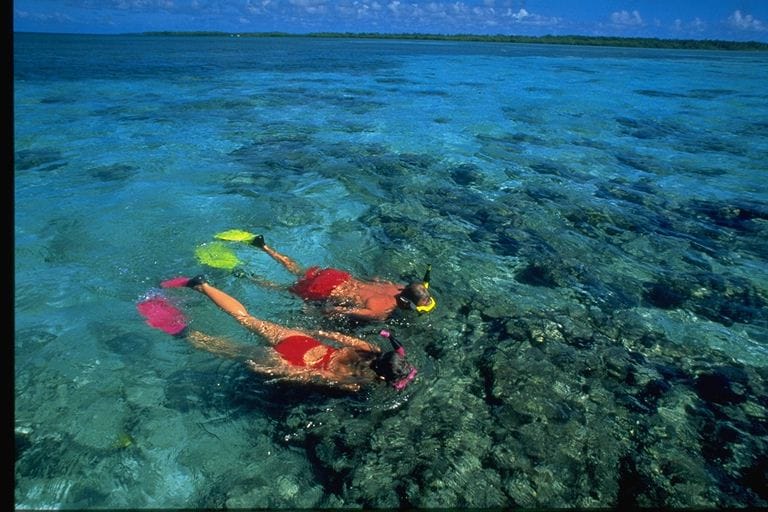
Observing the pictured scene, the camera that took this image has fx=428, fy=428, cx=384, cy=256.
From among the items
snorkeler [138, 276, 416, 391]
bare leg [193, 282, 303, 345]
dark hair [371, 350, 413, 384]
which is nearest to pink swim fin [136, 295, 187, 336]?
snorkeler [138, 276, 416, 391]

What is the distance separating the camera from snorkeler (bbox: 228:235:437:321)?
5902mm

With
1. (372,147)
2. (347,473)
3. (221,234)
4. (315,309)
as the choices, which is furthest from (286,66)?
(347,473)

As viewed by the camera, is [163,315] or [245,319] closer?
[245,319]

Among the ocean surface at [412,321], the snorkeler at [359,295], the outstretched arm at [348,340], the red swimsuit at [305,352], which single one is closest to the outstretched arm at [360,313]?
the snorkeler at [359,295]

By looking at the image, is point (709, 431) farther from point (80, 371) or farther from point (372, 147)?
point (372, 147)

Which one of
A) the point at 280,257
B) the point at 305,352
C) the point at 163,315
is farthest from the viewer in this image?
the point at 280,257

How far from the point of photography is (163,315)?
234 inches

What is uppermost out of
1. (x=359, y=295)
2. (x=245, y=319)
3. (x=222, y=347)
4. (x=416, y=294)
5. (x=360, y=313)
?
(x=416, y=294)

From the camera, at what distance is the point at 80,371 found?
5.15m

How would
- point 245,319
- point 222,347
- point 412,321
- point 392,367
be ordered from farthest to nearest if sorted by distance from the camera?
point 412,321, point 245,319, point 222,347, point 392,367

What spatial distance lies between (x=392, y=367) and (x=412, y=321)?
1.56 meters

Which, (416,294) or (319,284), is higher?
(416,294)

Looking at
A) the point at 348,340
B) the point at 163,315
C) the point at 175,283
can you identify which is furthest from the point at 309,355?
the point at 175,283

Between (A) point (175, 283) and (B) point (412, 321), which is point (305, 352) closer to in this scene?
(B) point (412, 321)
